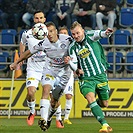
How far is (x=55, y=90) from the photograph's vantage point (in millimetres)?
12344

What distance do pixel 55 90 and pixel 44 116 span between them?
2.71 feet

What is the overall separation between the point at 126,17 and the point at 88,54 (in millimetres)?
9068

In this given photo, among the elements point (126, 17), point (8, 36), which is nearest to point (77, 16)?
point (126, 17)

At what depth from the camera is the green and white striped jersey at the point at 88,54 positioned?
11.4m

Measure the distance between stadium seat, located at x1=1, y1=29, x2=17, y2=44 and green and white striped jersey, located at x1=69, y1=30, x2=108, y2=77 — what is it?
8554 mm

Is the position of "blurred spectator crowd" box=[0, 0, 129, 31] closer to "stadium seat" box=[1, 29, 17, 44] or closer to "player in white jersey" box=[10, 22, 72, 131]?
"stadium seat" box=[1, 29, 17, 44]

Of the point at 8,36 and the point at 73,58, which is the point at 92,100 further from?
the point at 8,36

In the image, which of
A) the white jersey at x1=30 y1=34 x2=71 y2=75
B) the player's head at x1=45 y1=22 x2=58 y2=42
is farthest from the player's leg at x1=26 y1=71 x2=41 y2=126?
the player's head at x1=45 y1=22 x2=58 y2=42

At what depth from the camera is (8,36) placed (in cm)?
1988

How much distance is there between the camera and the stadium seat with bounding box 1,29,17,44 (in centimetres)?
1983

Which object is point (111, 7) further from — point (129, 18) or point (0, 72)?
point (0, 72)

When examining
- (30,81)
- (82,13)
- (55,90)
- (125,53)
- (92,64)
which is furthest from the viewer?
(82,13)

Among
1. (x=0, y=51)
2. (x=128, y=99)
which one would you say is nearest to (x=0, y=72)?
(x=0, y=51)

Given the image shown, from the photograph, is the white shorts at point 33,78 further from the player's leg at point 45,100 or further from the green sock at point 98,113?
the green sock at point 98,113
